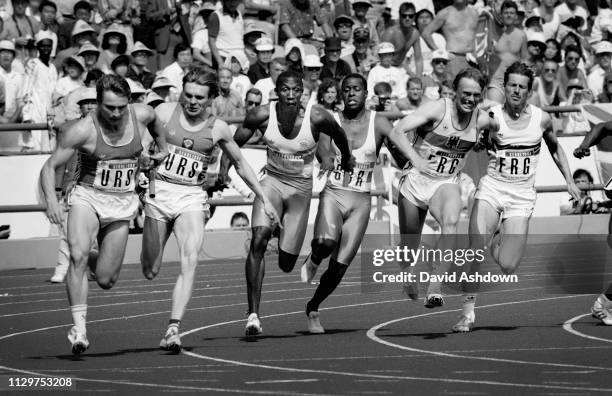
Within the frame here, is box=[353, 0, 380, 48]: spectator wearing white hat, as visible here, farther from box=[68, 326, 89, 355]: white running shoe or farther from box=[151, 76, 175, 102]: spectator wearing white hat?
box=[68, 326, 89, 355]: white running shoe

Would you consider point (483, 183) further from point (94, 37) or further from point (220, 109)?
point (94, 37)

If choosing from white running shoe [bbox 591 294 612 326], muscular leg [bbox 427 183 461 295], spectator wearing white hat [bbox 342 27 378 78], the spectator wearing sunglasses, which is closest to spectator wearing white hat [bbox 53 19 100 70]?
spectator wearing white hat [bbox 342 27 378 78]

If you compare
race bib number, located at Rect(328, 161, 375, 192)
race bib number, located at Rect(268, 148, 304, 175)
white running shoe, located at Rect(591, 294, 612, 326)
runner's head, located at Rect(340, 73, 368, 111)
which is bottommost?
white running shoe, located at Rect(591, 294, 612, 326)

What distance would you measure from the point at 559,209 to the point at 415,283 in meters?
9.21

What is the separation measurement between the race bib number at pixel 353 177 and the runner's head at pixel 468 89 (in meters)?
1.13

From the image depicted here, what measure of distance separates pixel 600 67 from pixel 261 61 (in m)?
Result: 6.58

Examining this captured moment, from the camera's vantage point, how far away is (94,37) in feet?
77.7

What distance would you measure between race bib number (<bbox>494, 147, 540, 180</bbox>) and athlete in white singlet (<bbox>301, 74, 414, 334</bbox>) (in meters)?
1.07

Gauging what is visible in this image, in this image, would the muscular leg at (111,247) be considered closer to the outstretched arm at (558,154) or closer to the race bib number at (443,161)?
the race bib number at (443,161)

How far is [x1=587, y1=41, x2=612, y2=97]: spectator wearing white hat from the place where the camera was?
2673 cm

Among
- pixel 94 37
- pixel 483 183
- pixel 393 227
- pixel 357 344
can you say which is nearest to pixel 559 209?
pixel 393 227

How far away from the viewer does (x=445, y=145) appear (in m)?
14.7

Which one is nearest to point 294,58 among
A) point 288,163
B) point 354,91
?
point 354,91

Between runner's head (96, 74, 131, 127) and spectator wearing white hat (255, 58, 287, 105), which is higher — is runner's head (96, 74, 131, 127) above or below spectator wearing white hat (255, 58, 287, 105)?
above
